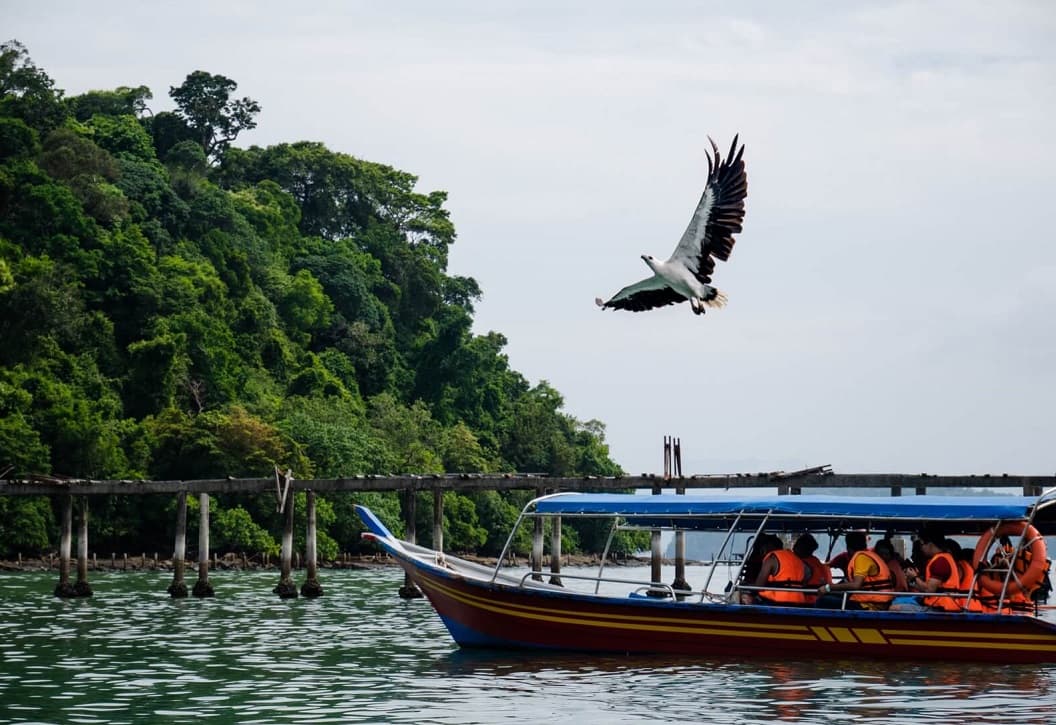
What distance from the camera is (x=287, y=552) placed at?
38000 mm

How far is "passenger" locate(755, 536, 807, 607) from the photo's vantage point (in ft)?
77.6

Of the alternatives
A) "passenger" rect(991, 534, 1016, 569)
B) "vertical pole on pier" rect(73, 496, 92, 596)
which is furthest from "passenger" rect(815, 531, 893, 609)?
"vertical pole on pier" rect(73, 496, 92, 596)

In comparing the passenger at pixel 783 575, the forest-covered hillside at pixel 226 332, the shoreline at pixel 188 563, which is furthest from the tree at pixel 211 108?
the passenger at pixel 783 575

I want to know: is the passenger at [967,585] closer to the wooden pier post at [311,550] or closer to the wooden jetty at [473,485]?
the wooden jetty at [473,485]

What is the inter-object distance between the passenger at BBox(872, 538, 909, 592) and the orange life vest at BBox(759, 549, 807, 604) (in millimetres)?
1079

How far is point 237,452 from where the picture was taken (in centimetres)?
6600

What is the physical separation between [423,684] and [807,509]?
18.6 ft

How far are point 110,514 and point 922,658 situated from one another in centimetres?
4370

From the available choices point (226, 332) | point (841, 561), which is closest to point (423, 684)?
point (841, 561)

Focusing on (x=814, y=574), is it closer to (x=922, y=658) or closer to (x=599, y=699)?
(x=922, y=658)

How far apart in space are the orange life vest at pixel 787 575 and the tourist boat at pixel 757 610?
18.9 inches

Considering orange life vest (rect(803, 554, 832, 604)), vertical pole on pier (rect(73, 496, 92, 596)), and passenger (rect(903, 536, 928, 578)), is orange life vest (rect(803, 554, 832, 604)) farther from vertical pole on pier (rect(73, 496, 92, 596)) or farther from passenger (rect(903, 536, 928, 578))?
vertical pole on pier (rect(73, 496, 92, 596))

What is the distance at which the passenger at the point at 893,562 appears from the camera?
23234mm

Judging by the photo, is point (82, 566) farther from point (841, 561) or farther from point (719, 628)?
point (841, 561)
